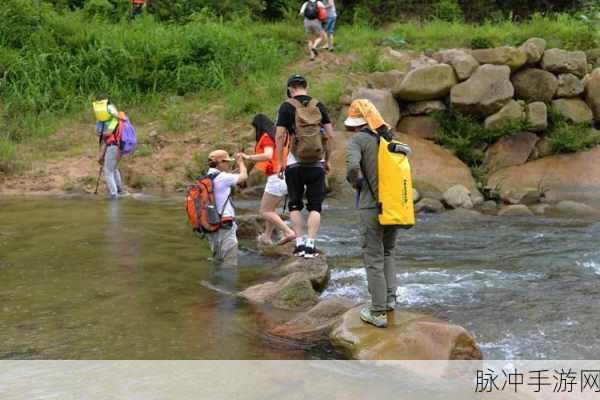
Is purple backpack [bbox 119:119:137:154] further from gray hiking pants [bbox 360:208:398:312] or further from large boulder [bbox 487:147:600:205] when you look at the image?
gray hiking pants [bbox 360:208:398:312]

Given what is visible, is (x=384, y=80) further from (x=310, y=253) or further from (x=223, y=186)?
(x=223, y=186)

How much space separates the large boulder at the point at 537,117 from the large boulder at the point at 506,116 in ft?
0.44

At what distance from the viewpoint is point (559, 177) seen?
14.4 metres

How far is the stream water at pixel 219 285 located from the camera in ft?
19.5

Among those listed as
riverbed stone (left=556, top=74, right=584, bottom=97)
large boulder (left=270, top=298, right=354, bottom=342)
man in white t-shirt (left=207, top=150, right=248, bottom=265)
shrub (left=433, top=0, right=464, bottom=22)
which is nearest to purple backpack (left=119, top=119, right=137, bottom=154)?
man in white t-shirt (left=207, top=150, right=248, bottom=265)

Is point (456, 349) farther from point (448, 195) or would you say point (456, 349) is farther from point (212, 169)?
point (448, 195)

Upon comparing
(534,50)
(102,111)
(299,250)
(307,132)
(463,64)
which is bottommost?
(299,250)

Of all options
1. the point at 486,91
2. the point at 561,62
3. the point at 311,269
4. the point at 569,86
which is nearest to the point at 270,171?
the point at 311,269

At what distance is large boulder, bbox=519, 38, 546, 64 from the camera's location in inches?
608

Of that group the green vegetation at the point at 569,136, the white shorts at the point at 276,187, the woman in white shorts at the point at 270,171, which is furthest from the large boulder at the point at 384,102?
the white shorts at the point at 276,187

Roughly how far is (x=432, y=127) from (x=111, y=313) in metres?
10.0

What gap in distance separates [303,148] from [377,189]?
2.13 metres

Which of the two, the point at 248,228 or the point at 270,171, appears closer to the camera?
the point at 270,171

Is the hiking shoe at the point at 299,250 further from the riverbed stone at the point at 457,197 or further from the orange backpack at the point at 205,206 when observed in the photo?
the riverbed stone at the point at 457,197
